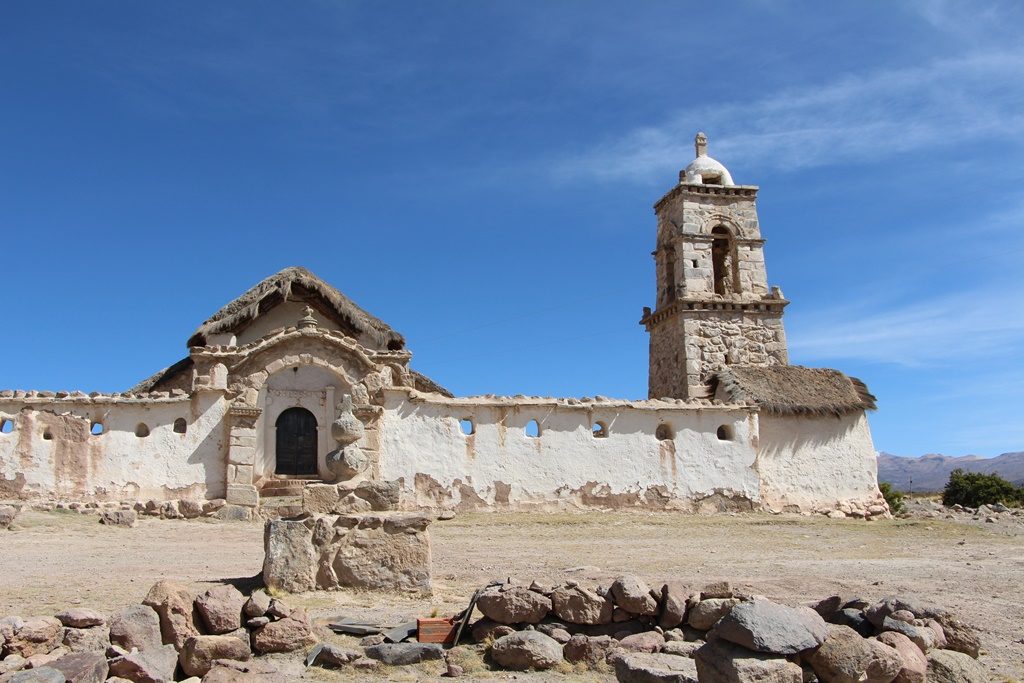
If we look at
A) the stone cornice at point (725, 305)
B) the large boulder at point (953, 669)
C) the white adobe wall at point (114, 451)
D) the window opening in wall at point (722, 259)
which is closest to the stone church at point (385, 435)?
the white adobe wall at point (114, 451)

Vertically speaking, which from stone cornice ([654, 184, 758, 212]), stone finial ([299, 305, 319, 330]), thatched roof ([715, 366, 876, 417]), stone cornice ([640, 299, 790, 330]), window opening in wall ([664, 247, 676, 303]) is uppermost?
stone cornice ([654, 184, 758, 212])

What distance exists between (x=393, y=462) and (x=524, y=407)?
2.68 m

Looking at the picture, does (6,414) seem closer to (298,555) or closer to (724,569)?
(298,555)

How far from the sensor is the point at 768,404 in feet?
62.0

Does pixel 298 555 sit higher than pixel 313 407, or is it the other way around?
pixel 313 407

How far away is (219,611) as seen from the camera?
698cm

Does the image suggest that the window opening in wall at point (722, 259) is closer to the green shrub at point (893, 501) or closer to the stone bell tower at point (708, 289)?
the stone bell tower at point (708, 289)

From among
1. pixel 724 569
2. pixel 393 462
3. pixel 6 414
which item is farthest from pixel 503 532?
pixel 6 414

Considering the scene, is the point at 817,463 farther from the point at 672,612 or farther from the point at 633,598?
the point at 633,598

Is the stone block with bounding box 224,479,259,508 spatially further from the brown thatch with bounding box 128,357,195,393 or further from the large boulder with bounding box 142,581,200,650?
the large boulder with bounding box 142,581,200,650

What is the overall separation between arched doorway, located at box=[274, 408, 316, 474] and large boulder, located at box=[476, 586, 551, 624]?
10986 mm

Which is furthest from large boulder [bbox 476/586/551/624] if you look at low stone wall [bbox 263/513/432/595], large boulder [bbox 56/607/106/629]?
large boulder [bbox 56/607/106/629]

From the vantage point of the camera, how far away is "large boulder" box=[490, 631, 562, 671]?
666 cm

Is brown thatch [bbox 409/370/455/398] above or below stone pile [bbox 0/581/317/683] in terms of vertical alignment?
above
